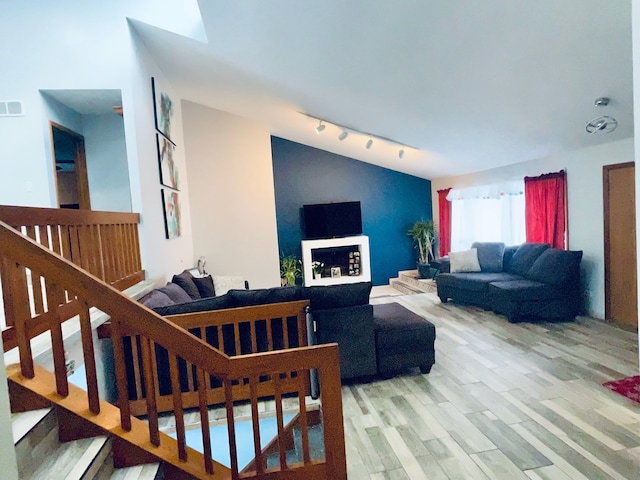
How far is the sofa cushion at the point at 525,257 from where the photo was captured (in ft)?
17.0

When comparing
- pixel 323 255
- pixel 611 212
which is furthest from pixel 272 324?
pixel 323 255

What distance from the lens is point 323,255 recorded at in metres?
7.70

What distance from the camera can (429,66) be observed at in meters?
3.31

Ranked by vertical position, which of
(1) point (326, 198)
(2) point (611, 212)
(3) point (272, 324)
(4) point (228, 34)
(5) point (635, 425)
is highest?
(4) point (228, 34)

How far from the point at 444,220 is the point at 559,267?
10.5 feet

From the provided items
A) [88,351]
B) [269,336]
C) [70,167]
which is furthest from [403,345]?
[70,167]

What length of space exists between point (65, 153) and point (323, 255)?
4.64 m

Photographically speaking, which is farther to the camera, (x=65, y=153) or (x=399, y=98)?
(x=65, y=153)

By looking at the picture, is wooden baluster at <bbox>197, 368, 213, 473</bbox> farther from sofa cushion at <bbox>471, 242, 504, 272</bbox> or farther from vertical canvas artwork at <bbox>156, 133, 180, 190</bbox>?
sofa cushion at <bbox>471, 242, 504, 272</bbox>

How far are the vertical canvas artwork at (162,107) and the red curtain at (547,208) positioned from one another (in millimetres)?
5090

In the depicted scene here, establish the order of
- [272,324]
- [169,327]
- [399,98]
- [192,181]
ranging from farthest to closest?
[192,181]
[399,98]
[272,324]
[169,327]

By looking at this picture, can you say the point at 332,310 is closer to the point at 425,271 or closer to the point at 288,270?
the point at 288,270

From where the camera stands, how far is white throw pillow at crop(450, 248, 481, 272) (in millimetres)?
5922

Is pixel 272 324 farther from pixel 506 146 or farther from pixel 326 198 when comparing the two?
pixel 326 198
